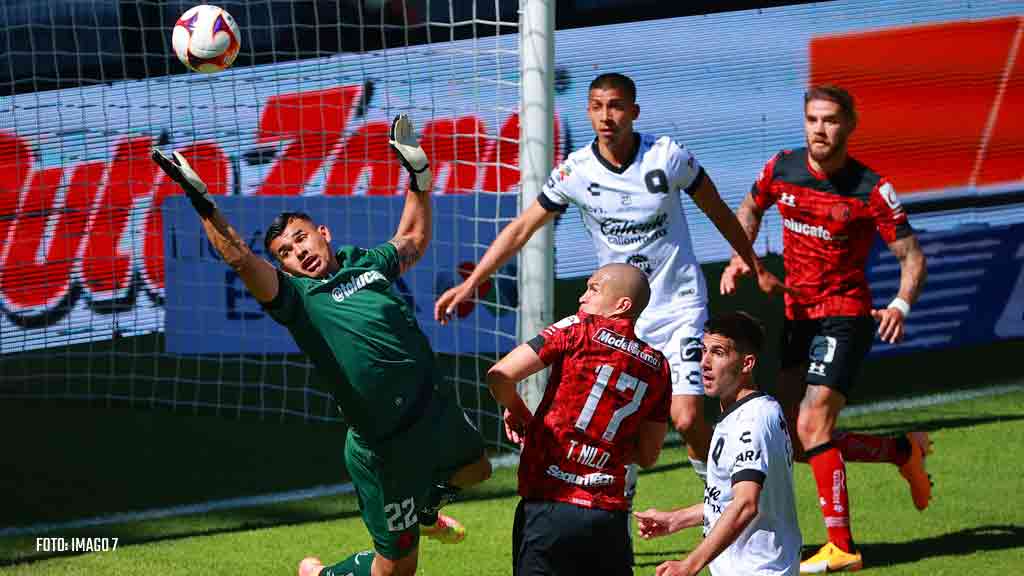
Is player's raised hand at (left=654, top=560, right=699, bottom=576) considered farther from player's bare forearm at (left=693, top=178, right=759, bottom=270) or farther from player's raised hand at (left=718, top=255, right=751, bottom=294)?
player's raised hand at (left=718, top=255, right=751, bottom=294)

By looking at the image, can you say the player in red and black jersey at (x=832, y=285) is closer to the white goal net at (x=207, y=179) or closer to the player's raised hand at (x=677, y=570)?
the player's raised hand at (x=677, y=570)

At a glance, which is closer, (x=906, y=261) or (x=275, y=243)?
(x=275, y=243)

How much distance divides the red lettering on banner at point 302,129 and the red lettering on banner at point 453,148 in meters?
0.69

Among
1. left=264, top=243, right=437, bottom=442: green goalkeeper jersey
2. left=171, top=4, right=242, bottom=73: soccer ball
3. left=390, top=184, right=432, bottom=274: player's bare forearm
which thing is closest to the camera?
left=264, top=243, right=437, bottom=442: green goalkeeper jersey

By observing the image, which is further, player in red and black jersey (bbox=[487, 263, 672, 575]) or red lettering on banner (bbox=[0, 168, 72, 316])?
red lettering on banner (bbox=[0, 168, 72, 316])

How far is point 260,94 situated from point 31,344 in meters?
2.47

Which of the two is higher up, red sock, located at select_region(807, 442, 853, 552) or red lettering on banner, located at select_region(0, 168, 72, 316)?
red lettering on banner, located at select_region(0, 168, 72, 316)

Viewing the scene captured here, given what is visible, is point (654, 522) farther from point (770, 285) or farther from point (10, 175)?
point (10, 175)

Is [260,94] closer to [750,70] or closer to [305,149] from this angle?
[305,149]

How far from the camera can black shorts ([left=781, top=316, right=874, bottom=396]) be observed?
681 cm

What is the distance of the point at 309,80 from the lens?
1079cm

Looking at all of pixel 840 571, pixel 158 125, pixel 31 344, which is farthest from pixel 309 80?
pixel 840 571

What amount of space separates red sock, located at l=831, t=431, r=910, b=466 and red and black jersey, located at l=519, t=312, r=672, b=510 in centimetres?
255

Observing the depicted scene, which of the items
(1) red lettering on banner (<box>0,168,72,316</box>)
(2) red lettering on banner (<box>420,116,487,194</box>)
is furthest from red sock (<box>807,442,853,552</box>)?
(1) red lettering on banner (<box>0,168,72,316</box>)
